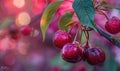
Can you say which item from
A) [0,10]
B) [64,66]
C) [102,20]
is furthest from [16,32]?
[0,10]

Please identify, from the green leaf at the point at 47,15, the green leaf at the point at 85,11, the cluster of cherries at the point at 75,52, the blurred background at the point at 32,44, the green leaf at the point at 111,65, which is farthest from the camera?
the blurred background at the point at 32,44

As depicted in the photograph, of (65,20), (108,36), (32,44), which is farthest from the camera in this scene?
(32,44)

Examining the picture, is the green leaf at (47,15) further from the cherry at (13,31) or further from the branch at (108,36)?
the cherry at (13,31)

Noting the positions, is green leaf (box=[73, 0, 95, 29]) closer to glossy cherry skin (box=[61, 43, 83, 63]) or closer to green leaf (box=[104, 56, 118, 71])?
glossy cherry skin (box=[61, 43, 83, 63])

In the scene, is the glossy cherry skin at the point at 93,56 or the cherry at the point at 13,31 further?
the cherry at the point at 13,31

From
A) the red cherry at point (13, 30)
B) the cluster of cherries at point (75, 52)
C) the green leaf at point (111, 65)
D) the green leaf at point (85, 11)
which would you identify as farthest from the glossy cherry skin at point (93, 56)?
the red cherry at point (13, 30)

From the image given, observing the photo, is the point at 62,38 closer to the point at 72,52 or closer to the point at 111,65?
the point at 72,52

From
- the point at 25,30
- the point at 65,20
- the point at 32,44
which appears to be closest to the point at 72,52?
the point at 65,20

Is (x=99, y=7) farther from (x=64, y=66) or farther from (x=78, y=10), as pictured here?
(x=64, y=66)
